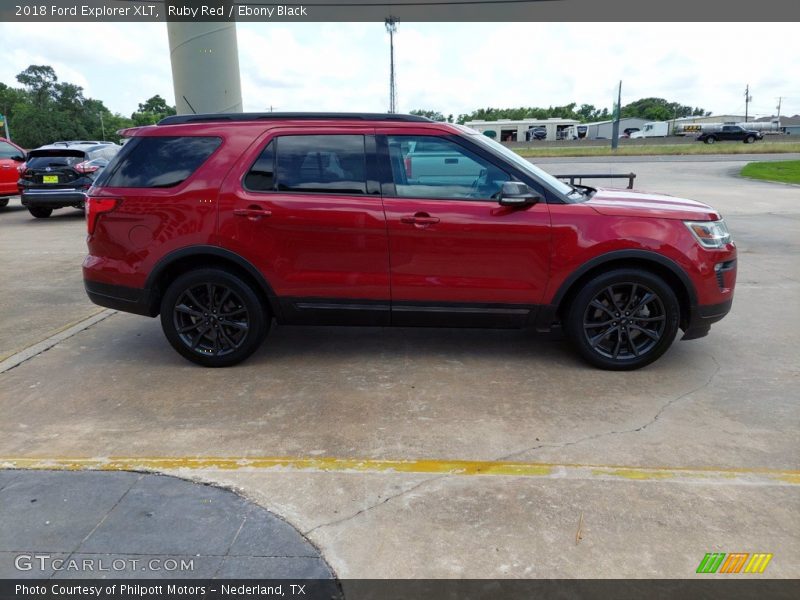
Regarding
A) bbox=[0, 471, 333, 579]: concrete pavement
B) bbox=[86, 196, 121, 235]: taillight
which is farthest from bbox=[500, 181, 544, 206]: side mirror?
bbox=[86, 196, 121, 235]: taillight

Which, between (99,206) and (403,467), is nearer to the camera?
(403,467)

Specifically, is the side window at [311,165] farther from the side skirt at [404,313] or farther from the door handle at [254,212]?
the side skirt at [404,313]

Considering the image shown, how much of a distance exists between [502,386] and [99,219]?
10.9 ft

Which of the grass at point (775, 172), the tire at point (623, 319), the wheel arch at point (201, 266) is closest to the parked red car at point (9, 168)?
the wheel arch at point (201, 266)

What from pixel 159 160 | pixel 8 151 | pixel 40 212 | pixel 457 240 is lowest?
pixel 40 212

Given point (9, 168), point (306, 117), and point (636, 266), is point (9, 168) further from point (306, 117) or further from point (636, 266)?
point (636, 266)

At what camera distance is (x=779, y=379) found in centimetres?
443

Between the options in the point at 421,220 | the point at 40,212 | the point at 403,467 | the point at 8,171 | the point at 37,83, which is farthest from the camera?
the point at 37,83

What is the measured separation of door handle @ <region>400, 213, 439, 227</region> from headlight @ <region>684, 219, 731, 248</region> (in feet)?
6.07

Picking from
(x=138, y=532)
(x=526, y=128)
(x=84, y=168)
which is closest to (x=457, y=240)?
(x=138, y=532)

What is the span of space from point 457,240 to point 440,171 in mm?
556

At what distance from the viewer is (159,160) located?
4.67 m

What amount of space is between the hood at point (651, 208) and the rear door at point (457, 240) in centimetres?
48

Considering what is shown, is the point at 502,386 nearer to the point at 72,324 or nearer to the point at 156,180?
the point at 156,180
